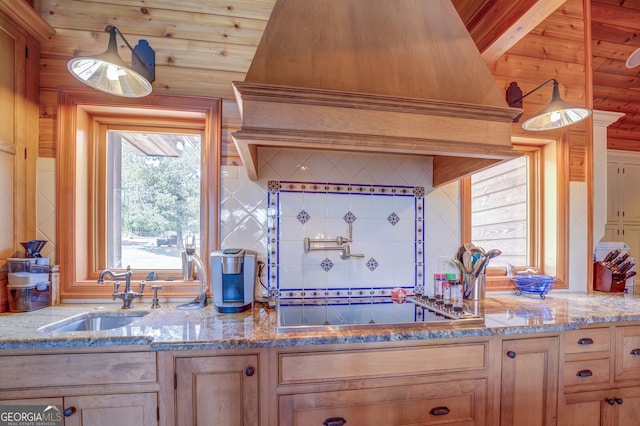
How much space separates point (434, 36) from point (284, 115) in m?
0.79

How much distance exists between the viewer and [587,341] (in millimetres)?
1319

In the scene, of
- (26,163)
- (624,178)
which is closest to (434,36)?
(26,163)

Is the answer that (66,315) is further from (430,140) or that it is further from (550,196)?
(550,196)

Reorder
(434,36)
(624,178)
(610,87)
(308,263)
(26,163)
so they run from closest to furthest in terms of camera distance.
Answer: (434,36), (26,163), (308,263), (610,87), (624,178)

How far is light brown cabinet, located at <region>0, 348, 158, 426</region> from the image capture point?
1.02 m

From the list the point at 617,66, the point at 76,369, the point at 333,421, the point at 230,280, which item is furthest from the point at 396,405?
the point at 617,66

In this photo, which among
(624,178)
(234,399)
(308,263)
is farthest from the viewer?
(624,178)

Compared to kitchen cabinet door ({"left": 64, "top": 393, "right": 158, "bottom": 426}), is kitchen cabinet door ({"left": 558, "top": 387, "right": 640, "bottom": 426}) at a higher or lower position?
lower

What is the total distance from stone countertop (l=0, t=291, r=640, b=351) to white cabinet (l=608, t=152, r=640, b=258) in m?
2.25

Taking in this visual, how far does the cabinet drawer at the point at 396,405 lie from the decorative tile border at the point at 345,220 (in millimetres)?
616

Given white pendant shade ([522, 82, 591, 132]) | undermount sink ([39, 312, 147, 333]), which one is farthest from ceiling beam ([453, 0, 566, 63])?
undermount sink ([39, 312, 147, 333])

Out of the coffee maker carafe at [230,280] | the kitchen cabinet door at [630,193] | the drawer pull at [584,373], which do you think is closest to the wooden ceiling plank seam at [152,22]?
the coffee maker carafe at [230,280]

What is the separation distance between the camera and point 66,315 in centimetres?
134

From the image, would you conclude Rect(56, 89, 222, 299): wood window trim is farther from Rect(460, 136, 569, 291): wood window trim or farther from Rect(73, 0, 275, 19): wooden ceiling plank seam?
Rect(460, 136, 569, 291): wood window trim
